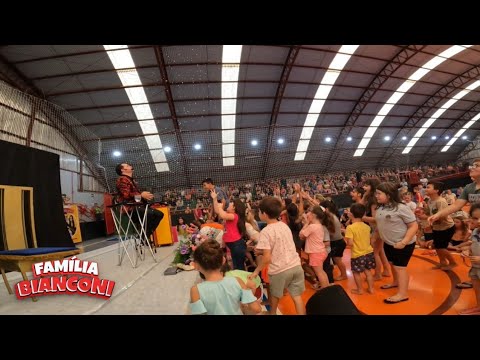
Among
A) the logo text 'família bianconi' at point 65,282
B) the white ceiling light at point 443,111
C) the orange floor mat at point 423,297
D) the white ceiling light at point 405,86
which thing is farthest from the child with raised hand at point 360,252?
the white ceiling light at point 443,111

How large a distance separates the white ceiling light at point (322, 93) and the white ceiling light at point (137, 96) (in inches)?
326

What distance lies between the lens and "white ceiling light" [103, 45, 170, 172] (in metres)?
9.91

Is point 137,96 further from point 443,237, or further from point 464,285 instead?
point 464,285

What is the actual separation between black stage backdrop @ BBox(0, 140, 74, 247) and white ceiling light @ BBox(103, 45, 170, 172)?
7.25m

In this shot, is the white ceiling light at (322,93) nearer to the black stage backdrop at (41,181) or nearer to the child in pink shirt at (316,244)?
the child in pink shirt at (316,244)

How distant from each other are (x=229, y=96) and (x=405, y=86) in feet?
36.1

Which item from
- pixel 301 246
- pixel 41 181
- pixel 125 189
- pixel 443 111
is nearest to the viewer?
pixel 125 189

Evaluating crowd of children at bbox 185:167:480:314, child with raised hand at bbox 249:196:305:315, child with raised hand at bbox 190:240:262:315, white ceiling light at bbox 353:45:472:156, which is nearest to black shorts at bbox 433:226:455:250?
crowd of children at bbox 185:167:480:314

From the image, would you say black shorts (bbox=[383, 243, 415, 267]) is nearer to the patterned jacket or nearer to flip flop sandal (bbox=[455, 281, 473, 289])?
flip flop sandal (bbox=[455, 281, 473, 289])

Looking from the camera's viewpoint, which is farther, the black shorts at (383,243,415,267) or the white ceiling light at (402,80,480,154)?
the white ceiling light at (402,80,480,154)

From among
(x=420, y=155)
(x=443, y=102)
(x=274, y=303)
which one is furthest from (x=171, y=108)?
(x=420, y=155)

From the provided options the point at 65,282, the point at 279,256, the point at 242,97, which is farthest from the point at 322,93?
the point at 65,282

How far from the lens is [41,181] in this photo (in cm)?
412
